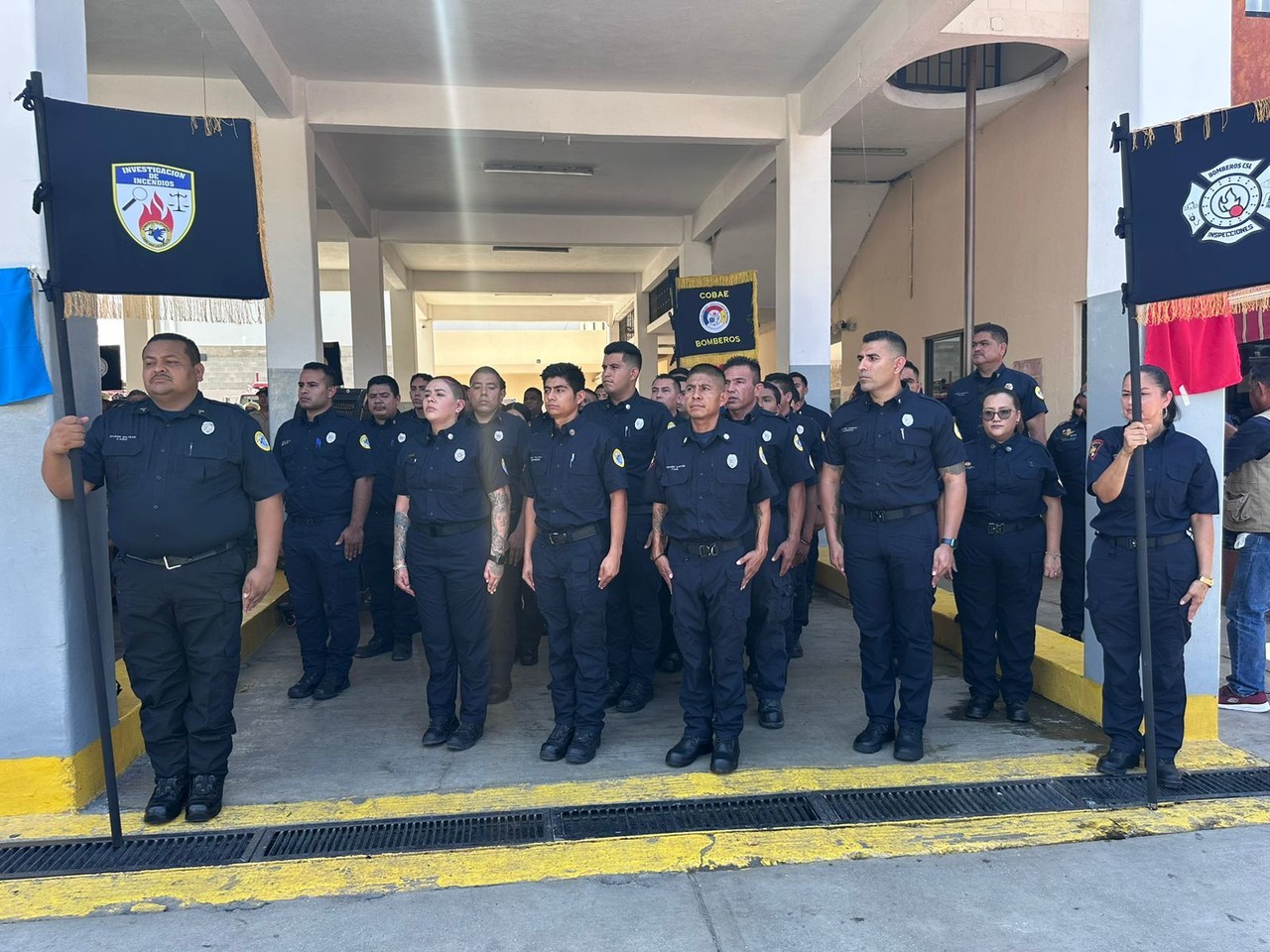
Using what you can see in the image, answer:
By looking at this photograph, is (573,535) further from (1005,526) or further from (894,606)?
(1005,526)

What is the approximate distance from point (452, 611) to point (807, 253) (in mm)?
5906

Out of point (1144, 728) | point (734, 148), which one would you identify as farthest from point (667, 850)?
point (734, 148)

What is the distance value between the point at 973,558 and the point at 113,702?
409 cm

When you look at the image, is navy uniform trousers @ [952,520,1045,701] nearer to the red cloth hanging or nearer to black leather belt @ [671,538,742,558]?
the red cloth hanging

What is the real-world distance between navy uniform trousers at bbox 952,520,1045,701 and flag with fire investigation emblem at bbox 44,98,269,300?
11.8 ft

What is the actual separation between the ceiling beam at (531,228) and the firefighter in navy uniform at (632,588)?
911cm

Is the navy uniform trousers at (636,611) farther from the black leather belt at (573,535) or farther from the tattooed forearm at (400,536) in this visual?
the tattooed forearm at (400,536)

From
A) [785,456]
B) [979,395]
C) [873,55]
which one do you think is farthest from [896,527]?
[873,55]

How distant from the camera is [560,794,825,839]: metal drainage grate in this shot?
11.0 feet

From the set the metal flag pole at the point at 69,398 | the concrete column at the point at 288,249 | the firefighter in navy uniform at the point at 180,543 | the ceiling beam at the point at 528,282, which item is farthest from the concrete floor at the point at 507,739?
the ceiling beam at the point at 528,282

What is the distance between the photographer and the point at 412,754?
411cm

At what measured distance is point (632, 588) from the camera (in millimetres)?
4898

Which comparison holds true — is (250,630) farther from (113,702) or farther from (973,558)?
(973,558)

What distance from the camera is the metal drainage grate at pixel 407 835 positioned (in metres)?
3.25
